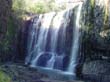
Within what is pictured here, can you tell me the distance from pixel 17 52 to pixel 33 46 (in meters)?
1.56

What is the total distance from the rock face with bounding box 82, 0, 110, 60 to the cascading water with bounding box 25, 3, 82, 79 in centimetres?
245

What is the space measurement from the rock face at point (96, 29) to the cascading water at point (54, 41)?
2.45m

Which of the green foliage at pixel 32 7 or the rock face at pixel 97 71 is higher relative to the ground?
the green foliage at pixel 32 7

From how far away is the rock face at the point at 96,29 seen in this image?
68.3ft

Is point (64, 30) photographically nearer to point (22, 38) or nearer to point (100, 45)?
point (22, 38)

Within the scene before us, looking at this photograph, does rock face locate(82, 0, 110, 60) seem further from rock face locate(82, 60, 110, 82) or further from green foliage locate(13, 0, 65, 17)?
green foliage locate(13, 0, 65, 17)

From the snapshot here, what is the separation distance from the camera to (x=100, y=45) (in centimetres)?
2128

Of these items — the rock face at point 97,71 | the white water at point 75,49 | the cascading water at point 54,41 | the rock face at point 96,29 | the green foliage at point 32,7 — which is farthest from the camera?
the green foliage at point 32,7

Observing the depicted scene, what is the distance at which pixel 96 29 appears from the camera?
21359 mm

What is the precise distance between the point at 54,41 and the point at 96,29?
761 cm

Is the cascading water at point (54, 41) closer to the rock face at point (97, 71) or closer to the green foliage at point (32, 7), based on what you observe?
the green foliage at point (32, 7)

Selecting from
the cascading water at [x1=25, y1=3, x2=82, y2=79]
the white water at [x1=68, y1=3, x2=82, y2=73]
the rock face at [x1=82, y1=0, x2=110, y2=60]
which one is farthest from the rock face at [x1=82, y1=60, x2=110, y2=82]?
the white water at [x1=68, y1=3, x2=82, y2=73]

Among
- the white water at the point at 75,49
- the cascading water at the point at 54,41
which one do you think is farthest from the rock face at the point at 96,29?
the cascading water at the point at 54,41

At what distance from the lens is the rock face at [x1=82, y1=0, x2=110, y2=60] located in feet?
68.3
